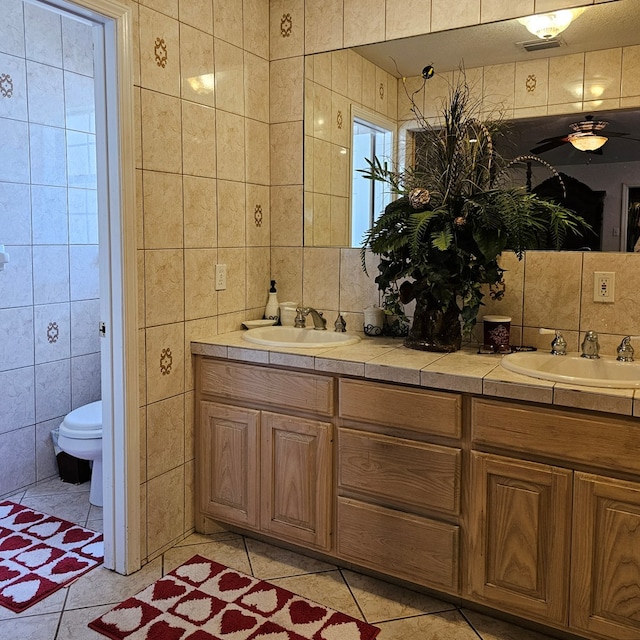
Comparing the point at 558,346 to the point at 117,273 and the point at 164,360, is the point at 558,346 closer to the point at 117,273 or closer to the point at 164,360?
the point at 164,360

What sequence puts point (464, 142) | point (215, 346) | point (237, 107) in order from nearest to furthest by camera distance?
point (464, 142) → point (215, 346) → point (237, 107)

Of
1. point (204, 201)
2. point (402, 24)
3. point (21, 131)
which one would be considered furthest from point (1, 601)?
point (402, 24)

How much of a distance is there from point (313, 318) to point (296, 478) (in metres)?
0.72

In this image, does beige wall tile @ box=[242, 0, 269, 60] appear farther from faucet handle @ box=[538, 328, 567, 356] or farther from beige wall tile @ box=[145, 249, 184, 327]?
faucet handle @ box=[538, 328, 567, 356]

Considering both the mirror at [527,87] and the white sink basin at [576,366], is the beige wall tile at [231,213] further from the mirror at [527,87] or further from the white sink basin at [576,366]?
the white sink basin at [576,366]

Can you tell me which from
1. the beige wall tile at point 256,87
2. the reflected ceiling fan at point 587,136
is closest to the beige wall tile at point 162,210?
the beige wall tile at point 256,87

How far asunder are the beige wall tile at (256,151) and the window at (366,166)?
438 mm

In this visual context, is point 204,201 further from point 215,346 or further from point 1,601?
point 1,601

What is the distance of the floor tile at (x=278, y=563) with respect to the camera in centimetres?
232

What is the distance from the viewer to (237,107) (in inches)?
105

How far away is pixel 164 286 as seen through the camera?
2.37 meters

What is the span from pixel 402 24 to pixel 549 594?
7.08 feet

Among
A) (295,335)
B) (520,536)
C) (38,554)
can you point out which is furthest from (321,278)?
(38,554)

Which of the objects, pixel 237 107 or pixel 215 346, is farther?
pixel 237 107
